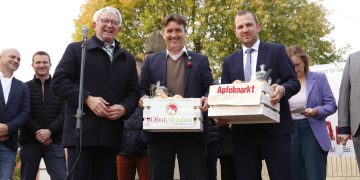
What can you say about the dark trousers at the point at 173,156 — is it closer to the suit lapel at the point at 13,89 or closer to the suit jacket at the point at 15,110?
the suit jacket at the point at 15,110

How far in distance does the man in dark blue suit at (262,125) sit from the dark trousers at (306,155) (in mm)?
1250

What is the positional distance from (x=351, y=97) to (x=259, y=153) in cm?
133

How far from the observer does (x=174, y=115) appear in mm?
3955

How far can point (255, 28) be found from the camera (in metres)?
4.36

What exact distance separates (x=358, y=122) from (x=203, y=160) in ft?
5.53

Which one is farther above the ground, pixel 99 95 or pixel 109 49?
pixel 109 49

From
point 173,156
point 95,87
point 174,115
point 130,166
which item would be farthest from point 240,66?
point 130,166

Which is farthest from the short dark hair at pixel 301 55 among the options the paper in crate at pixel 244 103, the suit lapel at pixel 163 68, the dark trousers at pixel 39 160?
the dark trousers at pixel 39 160

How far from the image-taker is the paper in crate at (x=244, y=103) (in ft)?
12.2

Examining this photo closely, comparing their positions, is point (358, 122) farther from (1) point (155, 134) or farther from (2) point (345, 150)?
(2) point (345, 150)

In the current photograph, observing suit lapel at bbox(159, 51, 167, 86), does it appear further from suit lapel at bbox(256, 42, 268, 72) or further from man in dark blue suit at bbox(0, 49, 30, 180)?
man in dark blue suit at bbox(0, 49, 30, 180)

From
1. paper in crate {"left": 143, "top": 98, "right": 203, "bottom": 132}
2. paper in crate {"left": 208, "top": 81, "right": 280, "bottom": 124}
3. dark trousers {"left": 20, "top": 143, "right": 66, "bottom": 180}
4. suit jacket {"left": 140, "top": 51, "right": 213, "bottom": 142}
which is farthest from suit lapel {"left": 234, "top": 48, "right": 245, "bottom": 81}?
dark trousers {"left": 20, "top": 143, "right": 66, "bottom": 180}

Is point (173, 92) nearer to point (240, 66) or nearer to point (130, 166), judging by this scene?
point (240, 66)

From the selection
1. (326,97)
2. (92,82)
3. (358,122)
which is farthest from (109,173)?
(326,97)
